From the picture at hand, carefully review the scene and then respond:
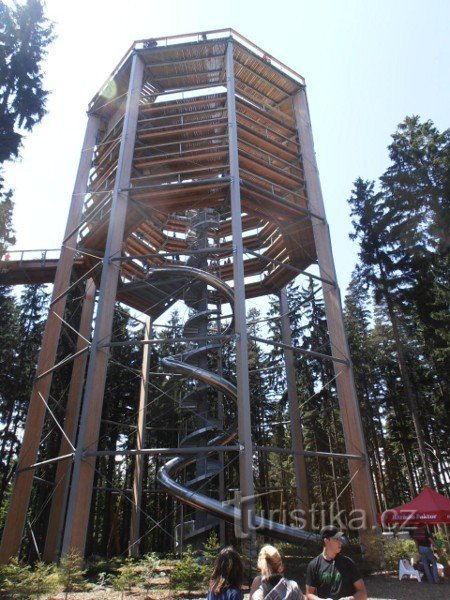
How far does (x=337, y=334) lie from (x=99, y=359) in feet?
22.4

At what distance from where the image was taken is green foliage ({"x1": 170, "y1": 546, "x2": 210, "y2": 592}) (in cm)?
752

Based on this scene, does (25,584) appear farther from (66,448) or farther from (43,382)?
(66,448)

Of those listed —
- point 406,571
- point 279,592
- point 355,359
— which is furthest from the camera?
point 355,359

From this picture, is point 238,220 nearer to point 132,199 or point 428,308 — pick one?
point 132,199

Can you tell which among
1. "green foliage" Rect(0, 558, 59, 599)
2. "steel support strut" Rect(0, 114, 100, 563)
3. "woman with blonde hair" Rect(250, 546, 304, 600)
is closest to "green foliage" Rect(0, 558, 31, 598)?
"green foliage" Rect(0, 558, 59, 599)

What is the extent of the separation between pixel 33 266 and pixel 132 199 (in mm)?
6167

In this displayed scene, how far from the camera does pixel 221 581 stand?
3.02 metres

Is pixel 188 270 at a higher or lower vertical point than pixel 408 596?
higher

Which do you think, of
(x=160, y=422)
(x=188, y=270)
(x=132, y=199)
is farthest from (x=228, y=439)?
(x=160, y=422)

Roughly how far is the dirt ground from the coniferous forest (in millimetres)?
5235

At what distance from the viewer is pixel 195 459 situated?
13391 millimetres

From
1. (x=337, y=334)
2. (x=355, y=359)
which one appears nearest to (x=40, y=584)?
(x=337, y=334)

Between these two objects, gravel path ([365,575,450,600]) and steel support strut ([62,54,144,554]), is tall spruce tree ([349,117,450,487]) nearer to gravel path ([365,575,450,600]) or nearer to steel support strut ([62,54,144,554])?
gravel path ([365,575,450,600])

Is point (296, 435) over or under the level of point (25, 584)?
over
